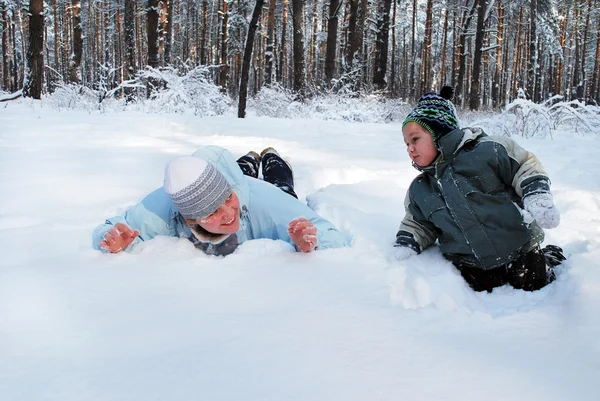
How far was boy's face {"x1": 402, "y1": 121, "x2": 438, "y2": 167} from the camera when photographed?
203 centimetres

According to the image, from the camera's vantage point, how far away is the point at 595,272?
5.03 feet

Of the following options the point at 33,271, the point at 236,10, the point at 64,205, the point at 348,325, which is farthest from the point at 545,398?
the point at 236,10

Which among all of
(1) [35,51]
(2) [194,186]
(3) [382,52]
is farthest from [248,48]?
(2) [194,186]

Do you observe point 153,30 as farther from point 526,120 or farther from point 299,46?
point 526,120

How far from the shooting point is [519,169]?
6.07 feet

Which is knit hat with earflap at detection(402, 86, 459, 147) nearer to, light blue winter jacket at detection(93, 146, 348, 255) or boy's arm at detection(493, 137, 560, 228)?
boy's arm at detection(493, 137, 560, 228)

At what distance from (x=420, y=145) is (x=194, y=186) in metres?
1.02

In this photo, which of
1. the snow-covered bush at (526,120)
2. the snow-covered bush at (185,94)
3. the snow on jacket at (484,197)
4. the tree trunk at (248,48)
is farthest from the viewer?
the snow-covered bush at (185,94)

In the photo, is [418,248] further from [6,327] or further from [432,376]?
[6,327]

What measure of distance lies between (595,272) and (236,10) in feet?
78.2

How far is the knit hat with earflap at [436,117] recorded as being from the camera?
2.02m

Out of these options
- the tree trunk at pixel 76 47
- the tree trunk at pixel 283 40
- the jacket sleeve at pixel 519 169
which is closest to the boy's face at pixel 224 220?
the jacket sleeve at pixel 519 169

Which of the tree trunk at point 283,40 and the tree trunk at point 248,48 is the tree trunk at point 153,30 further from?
the tree trunk at point 283,40

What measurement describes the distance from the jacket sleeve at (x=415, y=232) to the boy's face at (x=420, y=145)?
0.80 ft
